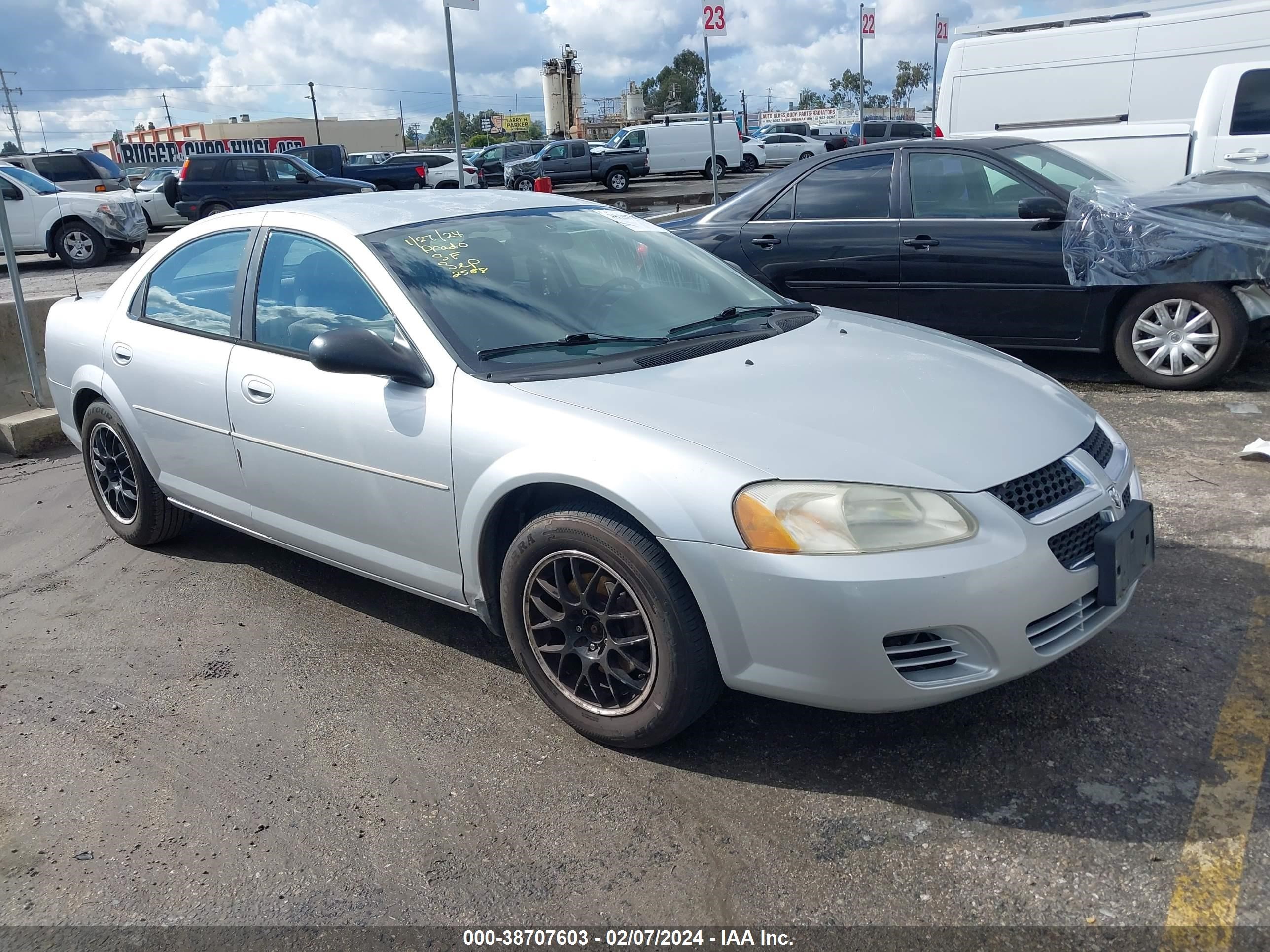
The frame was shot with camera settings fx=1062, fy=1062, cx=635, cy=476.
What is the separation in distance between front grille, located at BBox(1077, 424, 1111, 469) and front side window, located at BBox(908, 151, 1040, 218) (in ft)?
12.4

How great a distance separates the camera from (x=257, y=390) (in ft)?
12.1

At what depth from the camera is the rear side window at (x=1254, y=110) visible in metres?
8.61

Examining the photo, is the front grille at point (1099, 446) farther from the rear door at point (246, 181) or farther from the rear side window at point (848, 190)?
the rear door at point (246, 181)

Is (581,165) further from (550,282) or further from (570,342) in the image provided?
(570,342)

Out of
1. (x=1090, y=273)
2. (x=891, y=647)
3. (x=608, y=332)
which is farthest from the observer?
(x=1090, y=273)

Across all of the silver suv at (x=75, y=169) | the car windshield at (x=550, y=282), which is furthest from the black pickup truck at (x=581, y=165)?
the car windshield at (x=550, y=282)

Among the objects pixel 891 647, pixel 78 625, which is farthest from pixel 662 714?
pixel 78 625

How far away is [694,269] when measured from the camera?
4.02 meters

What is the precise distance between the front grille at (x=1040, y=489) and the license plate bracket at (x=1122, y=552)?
0.48ft

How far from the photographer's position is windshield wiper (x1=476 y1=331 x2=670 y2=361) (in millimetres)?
3236

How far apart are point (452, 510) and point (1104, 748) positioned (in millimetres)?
1915

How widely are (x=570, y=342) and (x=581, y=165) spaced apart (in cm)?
3187

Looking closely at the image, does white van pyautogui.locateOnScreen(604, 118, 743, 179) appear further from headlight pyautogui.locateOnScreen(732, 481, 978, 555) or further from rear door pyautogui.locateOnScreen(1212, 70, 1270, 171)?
headlight pyautogui.locateOnScreen(732, 481, 978, 555)

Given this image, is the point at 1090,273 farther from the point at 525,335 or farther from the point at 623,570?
the point at 623,570
